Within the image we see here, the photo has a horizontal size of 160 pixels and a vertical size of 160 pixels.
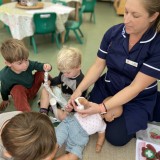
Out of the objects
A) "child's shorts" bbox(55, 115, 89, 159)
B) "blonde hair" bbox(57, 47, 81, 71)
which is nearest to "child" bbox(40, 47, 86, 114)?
"blonde hair" bbox(57, 47, 81, 71)

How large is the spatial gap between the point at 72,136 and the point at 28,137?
0.63 m

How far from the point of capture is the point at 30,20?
8.38ft

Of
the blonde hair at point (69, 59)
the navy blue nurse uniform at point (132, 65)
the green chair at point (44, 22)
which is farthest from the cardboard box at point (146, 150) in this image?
the green chair at point (44, 22)

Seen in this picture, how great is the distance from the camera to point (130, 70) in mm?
1386

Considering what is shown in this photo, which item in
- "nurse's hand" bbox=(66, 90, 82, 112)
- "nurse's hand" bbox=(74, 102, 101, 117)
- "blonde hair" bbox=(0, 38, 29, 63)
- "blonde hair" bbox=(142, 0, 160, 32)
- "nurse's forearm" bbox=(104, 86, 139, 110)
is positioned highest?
"blonde hair" bbox=(142, 0, 160, 32)

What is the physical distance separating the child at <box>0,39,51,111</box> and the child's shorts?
0.31 metres

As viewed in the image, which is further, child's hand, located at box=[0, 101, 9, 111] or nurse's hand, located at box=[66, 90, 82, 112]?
child's hand, located at box=[0, 101, 9, 111]

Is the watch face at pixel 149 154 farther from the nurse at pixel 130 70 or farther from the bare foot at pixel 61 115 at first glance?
the bare foot at pixel 61 115

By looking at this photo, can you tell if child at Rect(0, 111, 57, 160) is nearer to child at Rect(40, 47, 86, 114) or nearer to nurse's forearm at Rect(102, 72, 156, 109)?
nurse's forearm at Rect(102, 72, 156, 109)

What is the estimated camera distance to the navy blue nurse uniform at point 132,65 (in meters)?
1.28

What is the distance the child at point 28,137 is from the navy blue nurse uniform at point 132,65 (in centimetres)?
71

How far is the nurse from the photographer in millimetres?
1199

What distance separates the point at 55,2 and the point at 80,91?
7.17 ft

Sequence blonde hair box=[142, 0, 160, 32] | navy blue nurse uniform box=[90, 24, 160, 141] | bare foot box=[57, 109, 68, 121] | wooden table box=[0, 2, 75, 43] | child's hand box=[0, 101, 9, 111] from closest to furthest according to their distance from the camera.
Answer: blonde hair box=[142, 0, 160, 32]
navy blue nurse uniform box=[90, 24, 160, 141]
bare foot box=[57, 109, 68, 121]
child's hand box=[0, 101, 9, 111]
wooden table box=[0, 2, 75, 43]
